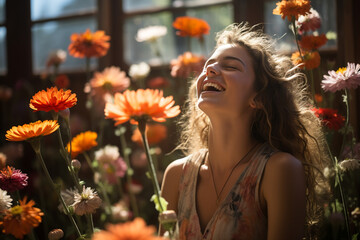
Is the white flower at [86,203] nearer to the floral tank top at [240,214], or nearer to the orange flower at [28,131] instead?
the orange flower at [28,131]

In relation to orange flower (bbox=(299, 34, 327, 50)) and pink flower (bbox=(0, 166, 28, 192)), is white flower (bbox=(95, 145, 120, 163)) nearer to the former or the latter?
pink flower (bbox=(0, 166, 28, 192))

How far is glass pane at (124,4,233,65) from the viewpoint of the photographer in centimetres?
212

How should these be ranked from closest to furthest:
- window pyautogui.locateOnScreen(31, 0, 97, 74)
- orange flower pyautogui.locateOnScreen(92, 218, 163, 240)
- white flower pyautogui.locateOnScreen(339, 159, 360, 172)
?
orange flower pyautogui.locateOnScreen(92, 218, 163, 240), white flower pyautogui.locateOnScreen(339, 159, 360, 172), window pyautogui.locateOnScreen(31, 0, 97, 74)

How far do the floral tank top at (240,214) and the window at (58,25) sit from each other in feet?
5.57

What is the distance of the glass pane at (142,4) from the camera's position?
2.30 m

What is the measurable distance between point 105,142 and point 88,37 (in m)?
0.86

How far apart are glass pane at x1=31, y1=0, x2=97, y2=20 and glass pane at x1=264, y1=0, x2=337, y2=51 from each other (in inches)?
43.0

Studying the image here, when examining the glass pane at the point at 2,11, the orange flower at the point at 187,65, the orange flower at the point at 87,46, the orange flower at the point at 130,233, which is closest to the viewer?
the orange flower at the point at 130,233

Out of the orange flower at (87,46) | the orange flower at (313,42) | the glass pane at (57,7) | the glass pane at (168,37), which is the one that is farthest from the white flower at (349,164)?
the glass pane at (57,7)

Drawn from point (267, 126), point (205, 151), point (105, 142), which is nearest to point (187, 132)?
point (205, 151)

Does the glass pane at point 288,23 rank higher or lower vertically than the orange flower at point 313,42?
higher

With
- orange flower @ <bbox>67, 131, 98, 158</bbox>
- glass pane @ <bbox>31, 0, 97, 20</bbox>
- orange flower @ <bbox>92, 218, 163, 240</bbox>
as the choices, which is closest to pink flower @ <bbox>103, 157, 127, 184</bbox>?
orange flower @ <bbox>67, 131, 98, 158</bbox>

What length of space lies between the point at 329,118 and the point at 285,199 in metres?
0.33

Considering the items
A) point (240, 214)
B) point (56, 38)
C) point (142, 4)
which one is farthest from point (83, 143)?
point (56, 38)
